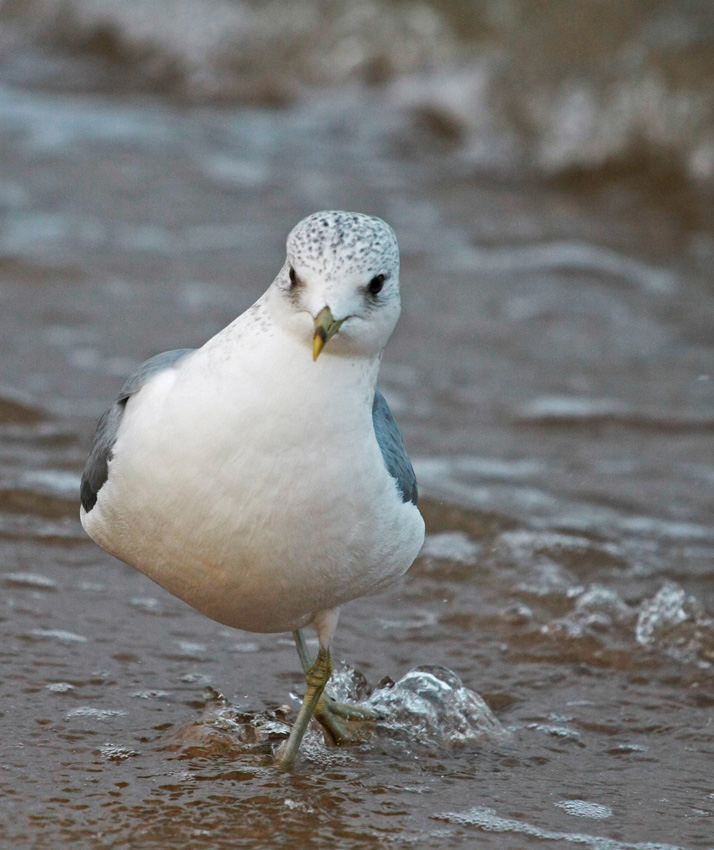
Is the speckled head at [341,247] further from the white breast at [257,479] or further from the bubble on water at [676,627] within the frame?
the bubble on water at [676,627]

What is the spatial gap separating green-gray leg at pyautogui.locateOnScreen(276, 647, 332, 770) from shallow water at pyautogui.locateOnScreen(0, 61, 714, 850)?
11cm

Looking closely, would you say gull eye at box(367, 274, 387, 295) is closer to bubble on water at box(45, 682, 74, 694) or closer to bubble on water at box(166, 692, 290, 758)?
bubble on water at box(166, 692, 290, 758)

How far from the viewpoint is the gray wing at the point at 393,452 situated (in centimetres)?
354

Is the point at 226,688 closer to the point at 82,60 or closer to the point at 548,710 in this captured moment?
the point at 548,710

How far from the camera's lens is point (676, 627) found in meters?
5.16

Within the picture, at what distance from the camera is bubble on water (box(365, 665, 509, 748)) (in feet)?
13.3

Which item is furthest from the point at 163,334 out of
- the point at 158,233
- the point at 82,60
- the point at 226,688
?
the point at 82,60

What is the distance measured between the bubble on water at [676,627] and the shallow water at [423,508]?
0.01 metres

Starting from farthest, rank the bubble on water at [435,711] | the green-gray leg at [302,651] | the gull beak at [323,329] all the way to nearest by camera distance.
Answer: the green-gray leg at [302,651] < the bubble on water at [435,711] < the gull beak at [323,329]

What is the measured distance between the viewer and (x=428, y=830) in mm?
3344

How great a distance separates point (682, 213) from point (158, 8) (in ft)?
22.5

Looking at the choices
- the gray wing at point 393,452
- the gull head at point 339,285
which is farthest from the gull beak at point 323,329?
the gray wing at point 393,452

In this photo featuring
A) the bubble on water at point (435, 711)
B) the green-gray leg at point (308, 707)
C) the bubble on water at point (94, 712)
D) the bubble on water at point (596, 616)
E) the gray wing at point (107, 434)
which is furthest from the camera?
the bubble on water at point (596, 616)

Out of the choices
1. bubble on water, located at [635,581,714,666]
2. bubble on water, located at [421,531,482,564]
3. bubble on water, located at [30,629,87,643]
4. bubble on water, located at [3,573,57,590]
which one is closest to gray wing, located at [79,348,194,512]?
bubble on water, located at [30,629,87,643]
